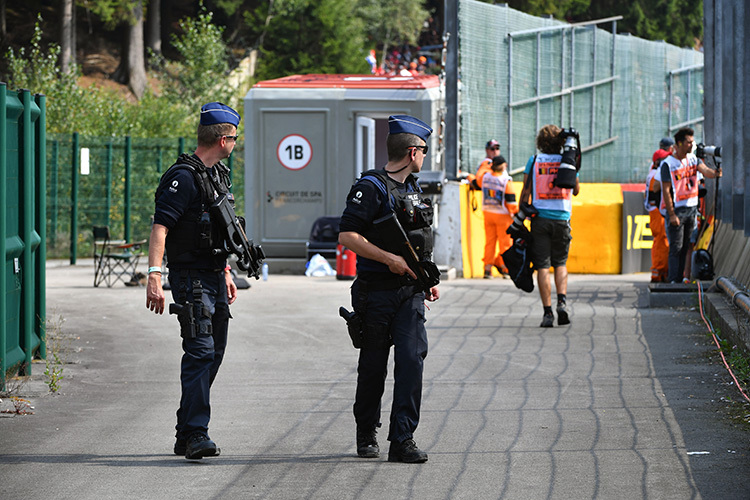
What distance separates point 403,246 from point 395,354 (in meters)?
0.55

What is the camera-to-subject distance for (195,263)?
6.45m

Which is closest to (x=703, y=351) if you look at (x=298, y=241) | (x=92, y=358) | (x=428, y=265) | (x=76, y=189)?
(x=428, y=265)

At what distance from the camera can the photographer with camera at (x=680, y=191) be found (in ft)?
44.5

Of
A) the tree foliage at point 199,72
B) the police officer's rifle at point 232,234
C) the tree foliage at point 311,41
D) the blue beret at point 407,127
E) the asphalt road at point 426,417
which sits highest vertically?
the tree foliage at point 311,41

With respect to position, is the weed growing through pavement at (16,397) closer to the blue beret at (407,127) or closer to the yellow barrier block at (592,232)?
the blue beret at (407,127)

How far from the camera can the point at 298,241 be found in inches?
747

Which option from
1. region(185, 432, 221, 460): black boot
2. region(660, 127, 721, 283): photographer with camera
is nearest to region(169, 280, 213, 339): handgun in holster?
region(185, 432, 221, 460): black boot

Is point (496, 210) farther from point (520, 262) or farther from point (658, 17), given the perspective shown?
point (658, 17)

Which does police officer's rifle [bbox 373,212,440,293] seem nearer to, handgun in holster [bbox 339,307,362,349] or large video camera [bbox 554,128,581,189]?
handgun in holster [bbox 339,307,362,349]

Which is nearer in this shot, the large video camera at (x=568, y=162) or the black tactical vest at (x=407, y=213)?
the black tactical vest at (x=407, y=213)

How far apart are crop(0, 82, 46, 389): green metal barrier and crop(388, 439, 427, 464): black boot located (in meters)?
2.91

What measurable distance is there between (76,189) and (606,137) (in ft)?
33.5

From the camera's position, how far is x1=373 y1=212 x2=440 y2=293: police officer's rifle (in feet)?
20.6

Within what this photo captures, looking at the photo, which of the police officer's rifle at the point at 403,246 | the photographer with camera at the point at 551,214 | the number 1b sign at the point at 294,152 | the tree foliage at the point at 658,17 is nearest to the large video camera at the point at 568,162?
the photographer with camera at the point at 551,214
